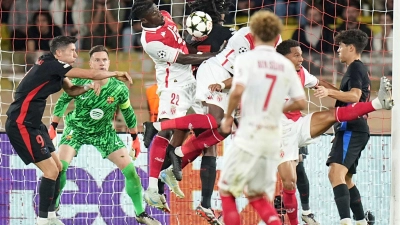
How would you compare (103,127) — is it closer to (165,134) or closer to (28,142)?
(165,134)

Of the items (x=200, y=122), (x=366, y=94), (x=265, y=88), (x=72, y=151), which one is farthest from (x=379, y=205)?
(x=265, y=88)

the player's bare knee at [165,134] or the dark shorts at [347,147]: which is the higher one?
the player's bare knee at [165,134]

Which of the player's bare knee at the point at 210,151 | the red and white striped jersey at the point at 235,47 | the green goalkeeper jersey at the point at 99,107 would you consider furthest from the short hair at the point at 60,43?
the player's bare knee at the point at 210,151

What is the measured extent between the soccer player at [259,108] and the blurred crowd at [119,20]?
562 cm

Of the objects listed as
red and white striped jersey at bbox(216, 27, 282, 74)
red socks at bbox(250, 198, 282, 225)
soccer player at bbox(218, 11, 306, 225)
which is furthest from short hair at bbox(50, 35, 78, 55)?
red socks at bbox(250, 198, 282, 225)

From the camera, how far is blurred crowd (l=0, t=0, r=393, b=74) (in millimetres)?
13078

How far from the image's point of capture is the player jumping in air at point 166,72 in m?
9.64

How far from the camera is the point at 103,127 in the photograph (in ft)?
34.5

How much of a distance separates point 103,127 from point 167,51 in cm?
142

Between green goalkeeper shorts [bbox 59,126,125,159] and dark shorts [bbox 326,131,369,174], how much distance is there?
247 cm

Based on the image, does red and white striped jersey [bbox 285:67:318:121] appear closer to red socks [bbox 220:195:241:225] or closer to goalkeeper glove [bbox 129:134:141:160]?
goalkeeper glove [bbox 129:134:141:160]

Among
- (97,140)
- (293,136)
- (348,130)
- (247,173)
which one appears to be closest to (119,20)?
(97,140)

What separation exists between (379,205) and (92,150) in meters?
3.55

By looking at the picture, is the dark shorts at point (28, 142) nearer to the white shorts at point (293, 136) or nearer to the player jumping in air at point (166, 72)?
the player jumping in air at point (166, 72)
